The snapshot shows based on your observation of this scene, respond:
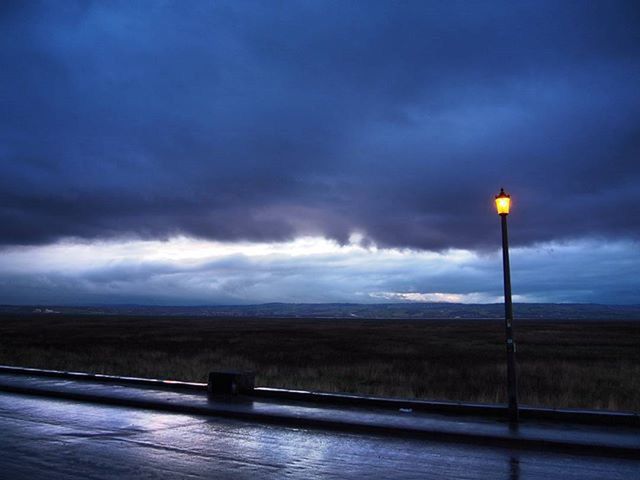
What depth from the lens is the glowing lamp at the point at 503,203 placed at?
1192 centimetres

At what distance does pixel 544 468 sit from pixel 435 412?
3.94 m

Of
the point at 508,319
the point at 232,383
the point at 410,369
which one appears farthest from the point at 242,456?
the point at 410,369

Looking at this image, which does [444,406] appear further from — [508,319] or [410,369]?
[410,369]

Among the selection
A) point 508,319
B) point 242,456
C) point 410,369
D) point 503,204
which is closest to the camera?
point 242,456

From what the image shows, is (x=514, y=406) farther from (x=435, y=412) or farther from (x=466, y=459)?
(x=466, y=459)

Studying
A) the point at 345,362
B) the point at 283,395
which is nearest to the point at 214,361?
the point at 345,362

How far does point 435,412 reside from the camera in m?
12.2

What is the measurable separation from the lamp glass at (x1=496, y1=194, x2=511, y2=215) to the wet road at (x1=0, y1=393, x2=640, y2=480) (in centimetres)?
460

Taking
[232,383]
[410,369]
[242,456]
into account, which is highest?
[232,383]

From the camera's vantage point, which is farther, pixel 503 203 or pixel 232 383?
pixel 232 383

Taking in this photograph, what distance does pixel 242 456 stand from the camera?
28.8 ft

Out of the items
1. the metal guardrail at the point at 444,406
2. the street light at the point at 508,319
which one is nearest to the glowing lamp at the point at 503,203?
the street light at the point at 508,319

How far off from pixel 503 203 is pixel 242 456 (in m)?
6.88

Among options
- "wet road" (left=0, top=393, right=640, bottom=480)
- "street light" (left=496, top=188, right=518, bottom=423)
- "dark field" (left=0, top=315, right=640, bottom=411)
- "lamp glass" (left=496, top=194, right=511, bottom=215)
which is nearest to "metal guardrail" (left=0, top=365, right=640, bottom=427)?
"street light" (left=496, top=188, right=518, bottom=423)
